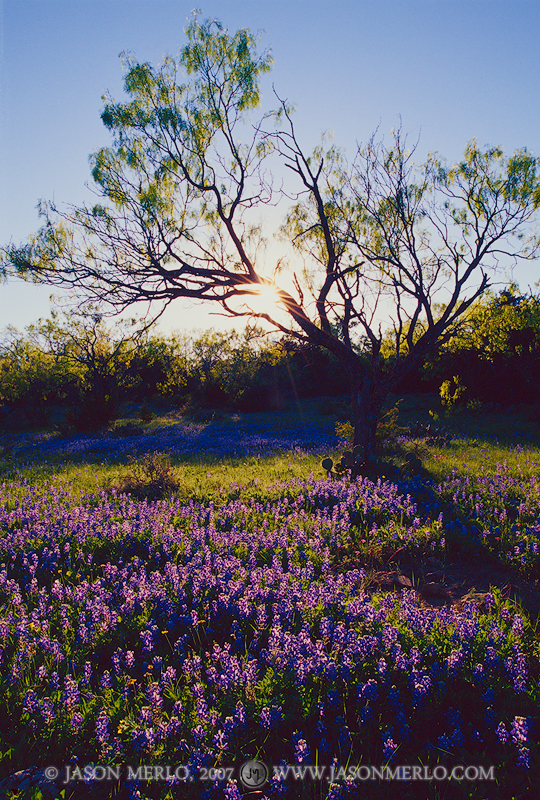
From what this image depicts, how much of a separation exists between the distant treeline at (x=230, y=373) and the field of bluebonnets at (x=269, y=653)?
731 centimetres

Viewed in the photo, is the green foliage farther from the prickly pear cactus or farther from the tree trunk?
the prickly pear cactus

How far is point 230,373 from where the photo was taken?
4069cm

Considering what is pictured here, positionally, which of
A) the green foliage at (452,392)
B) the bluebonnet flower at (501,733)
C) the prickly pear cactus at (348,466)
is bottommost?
the bluebonnet flower at (501,733)

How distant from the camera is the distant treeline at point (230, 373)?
22953 mm

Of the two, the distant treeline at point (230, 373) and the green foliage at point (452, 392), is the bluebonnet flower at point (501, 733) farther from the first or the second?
the green foliage at point (452, 392)

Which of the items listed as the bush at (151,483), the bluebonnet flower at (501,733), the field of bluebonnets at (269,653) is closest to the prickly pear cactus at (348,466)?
the field of bluebonnets at (269,653)

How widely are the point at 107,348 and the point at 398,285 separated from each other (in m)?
27.1

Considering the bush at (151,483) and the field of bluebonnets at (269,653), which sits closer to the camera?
the field of bluebonnets at (269,653)

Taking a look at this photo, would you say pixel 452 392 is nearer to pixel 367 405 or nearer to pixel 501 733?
pixel 367 405

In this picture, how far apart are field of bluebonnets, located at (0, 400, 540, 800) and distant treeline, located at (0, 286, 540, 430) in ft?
24.0

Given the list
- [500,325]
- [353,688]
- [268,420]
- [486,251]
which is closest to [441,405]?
[500,325]

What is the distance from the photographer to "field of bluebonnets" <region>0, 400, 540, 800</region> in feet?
8.23

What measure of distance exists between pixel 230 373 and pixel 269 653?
124 feet

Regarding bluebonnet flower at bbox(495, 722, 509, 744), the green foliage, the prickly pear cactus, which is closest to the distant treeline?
the green foliage
